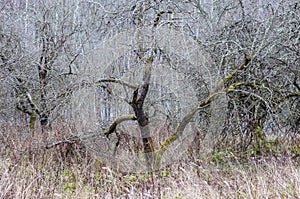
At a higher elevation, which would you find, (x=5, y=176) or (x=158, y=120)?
(x=158, y=120)

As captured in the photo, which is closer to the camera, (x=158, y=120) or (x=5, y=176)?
(x=5, y=176)

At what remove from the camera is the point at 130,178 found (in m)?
4.52

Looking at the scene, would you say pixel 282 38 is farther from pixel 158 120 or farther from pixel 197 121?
pixel 158 120

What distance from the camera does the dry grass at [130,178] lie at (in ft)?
11.2

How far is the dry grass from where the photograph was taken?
11.2 ft

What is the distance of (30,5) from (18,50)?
117cm

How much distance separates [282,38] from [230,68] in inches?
35.3

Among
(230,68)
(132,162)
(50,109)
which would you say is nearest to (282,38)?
(230,68)

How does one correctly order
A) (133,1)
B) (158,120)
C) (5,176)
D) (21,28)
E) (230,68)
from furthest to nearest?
(21,28), (158,120), (230,68), (133,1), (5,176)

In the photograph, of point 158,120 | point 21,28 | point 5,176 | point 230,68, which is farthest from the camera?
point 21,28

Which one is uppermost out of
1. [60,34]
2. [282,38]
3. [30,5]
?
[30,5]

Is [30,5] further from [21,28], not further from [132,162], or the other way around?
[132,162]

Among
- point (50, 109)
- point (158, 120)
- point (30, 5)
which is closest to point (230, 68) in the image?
point (158, 120)

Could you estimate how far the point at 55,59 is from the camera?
21.2 feet
